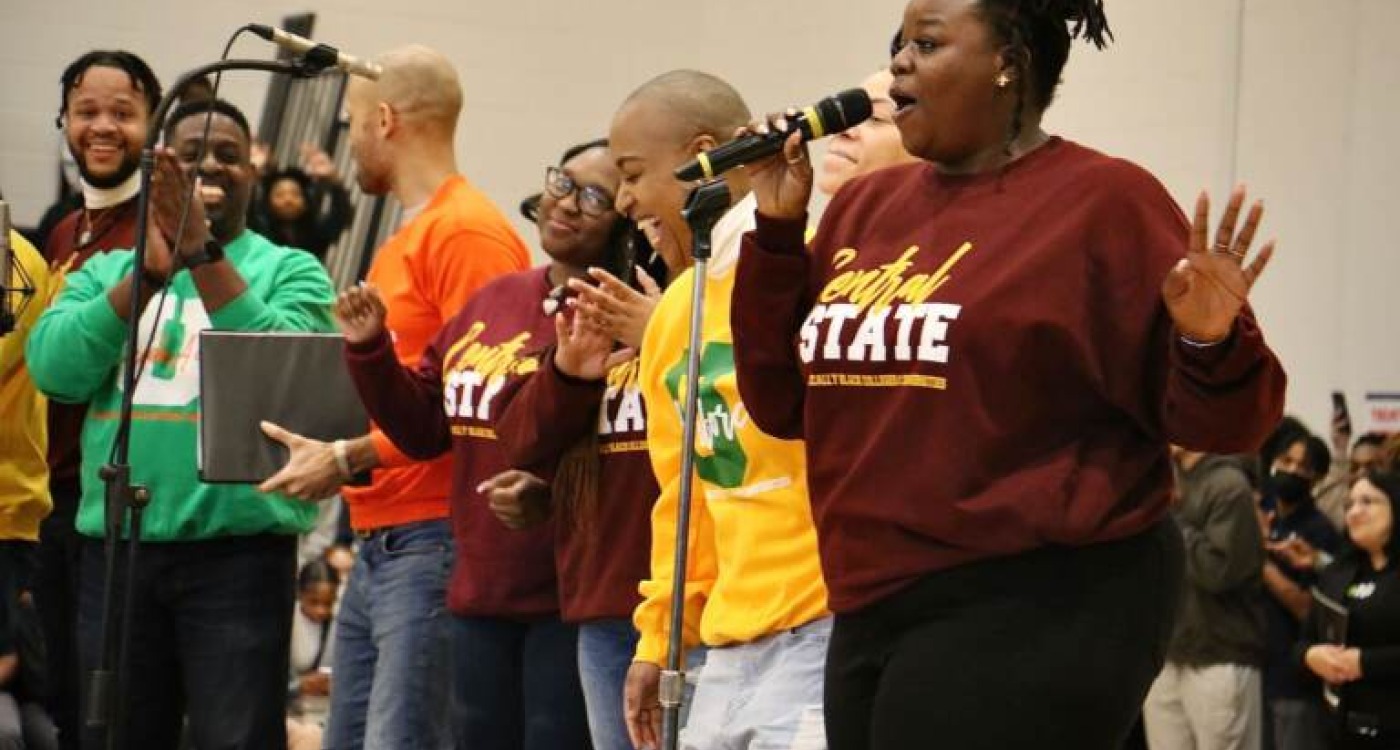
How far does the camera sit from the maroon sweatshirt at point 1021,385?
232 centimetres

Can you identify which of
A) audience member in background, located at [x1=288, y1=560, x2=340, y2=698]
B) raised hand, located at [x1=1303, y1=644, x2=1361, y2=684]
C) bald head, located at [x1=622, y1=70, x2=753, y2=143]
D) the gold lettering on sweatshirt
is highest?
bald head, located at [x1=622, y1=70, x2=753, y2=143]

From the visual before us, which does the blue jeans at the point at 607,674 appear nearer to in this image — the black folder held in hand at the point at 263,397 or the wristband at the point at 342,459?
the wristband at the point at 342,459

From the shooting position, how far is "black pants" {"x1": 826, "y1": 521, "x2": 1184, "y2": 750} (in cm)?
231

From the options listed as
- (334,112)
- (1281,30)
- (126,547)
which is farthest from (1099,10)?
(334,112)

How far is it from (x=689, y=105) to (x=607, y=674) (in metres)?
0.97

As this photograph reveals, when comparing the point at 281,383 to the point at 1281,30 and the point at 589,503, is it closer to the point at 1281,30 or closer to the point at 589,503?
the point at 589,503

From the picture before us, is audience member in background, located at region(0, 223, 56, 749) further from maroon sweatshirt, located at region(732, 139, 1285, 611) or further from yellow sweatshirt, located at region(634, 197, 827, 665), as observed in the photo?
maroon sweatshirt, located at region(732, 139, 1285, 611)

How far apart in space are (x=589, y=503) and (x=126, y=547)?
1.14 m

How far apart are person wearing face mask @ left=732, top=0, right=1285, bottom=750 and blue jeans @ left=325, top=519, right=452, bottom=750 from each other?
5.64 ft

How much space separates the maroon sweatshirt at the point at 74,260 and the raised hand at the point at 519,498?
1462mm

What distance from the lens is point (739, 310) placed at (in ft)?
8.91

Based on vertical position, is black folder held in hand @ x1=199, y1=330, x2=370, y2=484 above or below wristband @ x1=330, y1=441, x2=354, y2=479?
above

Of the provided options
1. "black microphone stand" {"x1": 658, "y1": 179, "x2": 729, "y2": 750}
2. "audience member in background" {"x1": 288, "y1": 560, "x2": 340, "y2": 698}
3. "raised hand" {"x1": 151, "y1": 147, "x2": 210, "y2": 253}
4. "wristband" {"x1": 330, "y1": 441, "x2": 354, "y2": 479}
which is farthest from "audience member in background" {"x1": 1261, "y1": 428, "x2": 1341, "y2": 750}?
"black microphone stand" {"x1": 658, "y1": 179, "x2": 729, "y2": 750}

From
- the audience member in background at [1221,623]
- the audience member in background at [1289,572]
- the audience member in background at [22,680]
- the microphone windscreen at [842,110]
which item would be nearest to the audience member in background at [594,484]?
the microphone windscreen at [842,110]
